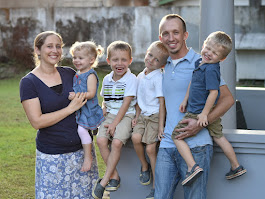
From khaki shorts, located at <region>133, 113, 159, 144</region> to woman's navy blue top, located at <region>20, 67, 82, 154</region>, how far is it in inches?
18.0

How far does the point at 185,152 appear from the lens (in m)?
3.37

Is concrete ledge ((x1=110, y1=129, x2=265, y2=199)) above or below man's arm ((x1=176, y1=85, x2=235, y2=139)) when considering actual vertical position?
below

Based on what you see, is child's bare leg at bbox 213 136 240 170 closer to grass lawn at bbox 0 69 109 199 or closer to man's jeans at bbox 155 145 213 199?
man's jeans at bbox 155 145 213 199

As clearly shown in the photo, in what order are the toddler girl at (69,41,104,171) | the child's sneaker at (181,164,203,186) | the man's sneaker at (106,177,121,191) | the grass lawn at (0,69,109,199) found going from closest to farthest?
the child's sneaker at (181,164,203,186) → the toddler girl at (69,41,104,171) → the man's sneaker at (106,177,121,191) → the grass lawn at (0,69,109,199)

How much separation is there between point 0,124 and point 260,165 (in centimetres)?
675

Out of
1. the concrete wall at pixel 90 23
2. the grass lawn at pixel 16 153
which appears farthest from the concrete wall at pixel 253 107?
the concrete wall at pixel 90 23

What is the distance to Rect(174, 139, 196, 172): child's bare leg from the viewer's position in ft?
11.0

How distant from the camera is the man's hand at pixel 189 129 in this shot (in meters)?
3.37

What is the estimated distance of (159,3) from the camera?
17547 mm

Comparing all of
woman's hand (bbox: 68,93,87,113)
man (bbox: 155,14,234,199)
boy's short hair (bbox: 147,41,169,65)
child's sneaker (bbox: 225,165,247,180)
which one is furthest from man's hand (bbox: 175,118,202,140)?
woman's hand (bbox: 68,93,87,113)

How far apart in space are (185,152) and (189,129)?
0.49 feet

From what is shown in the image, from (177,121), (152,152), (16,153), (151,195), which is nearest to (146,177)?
(151,195)

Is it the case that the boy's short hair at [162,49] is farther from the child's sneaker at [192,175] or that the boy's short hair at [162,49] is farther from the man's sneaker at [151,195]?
the man's sneaker at [151,195]

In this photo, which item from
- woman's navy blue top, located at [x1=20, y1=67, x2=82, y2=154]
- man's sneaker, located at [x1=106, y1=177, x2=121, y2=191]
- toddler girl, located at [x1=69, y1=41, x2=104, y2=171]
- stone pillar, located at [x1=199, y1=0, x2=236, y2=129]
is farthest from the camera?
stone pillar, located at [x1=199, y1=0, x2=236, y2=129]
